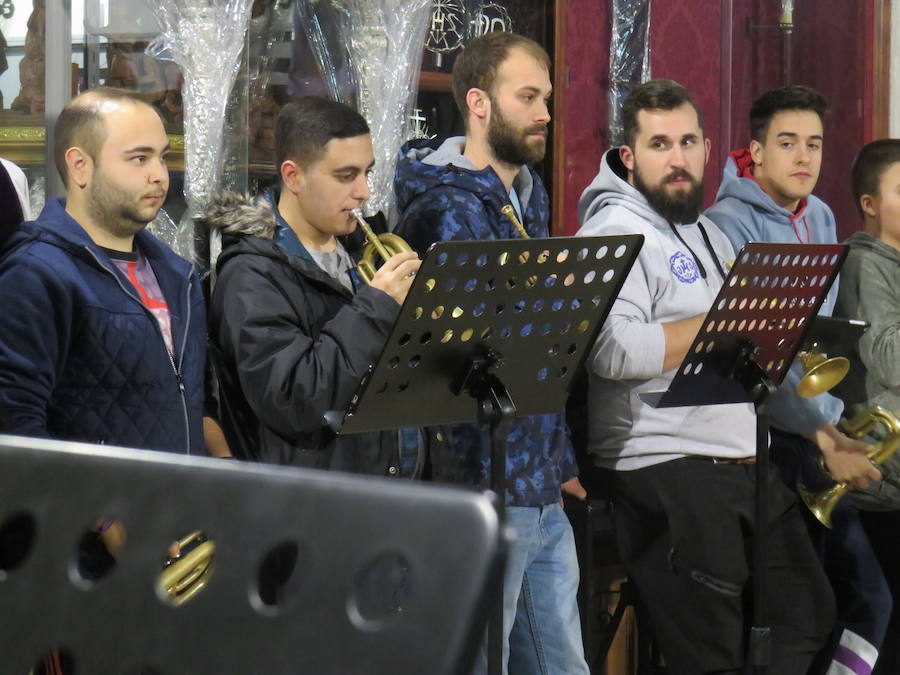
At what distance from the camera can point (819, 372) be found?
3.76 metres

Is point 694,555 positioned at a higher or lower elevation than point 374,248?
lower

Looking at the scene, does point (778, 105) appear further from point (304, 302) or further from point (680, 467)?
point (304, 302)

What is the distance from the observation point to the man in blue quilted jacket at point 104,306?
2658 millimetres

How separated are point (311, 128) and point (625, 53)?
2.42 m

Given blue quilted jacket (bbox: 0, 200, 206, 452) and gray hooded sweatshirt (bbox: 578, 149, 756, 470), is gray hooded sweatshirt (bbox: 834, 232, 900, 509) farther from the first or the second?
blue quilted jacket (bbox: 0, 200, 206, 452)

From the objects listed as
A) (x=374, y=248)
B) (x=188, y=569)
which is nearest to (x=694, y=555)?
(x=374, y=248)

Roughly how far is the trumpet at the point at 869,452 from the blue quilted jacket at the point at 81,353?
205 cm

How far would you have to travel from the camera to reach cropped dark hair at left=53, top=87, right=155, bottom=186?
9.62 feet

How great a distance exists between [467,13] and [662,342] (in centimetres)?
194

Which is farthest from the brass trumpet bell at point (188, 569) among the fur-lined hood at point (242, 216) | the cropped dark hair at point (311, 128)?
the cropped dark hair at point (311, 128)

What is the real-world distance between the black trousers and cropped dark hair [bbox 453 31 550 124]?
122cm

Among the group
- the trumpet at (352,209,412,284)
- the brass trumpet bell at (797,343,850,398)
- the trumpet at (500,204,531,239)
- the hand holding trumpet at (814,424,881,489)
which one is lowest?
the hand holding trumpet at (814,424,881,489)

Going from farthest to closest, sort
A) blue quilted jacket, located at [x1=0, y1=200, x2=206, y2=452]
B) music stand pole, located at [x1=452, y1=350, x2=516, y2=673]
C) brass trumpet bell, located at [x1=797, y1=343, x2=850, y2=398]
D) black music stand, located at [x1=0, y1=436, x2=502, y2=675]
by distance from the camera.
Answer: brass trumpet bell, located at [x1=797, y1=343, x2=850, y2=398]
music stand pole, located at [x1=452, y1=350, x2=516, y2=673]
blue quilted jacket, located at [x1=0, y1=200, x2=206, y2=452]
black music stand, located at [x1=0, y1=436, x2=502, y2=675]

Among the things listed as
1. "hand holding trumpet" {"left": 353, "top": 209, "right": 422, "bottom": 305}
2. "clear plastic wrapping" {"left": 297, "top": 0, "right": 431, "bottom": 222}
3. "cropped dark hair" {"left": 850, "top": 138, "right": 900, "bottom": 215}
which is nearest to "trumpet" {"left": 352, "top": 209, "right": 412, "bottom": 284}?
"hand holding trumpet" {"left": 353, "top": 209, "right": 422, "bottom": 305}
